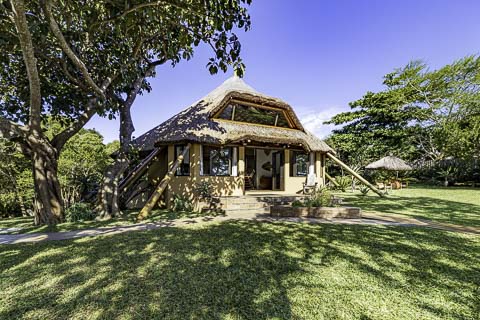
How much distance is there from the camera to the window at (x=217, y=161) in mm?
11453

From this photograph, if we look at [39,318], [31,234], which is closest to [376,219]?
[39,318]

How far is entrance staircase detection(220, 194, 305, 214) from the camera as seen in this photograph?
32.9ft

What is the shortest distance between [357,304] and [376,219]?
20.5 feet

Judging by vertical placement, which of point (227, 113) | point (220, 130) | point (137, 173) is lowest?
point (137, 173)

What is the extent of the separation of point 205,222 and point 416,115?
2994 cm

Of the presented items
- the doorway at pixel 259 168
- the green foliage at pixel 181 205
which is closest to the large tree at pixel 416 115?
the doorway at pixel 259 168

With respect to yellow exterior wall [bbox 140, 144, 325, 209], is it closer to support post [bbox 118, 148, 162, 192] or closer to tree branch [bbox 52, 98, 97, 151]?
support post [bbox 118, 148, 162, 192]

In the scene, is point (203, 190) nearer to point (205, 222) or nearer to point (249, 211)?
point (249, 211)

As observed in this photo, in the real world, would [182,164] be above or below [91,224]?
above

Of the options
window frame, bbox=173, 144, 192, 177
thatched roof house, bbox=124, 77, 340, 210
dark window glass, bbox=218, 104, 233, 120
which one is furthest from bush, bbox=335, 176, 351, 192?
window frame, bbox=173, 144, 192, 177

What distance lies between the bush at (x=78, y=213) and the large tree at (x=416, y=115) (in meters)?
25.3

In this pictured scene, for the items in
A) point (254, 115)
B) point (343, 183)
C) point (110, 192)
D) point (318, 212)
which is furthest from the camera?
point (343, 183)

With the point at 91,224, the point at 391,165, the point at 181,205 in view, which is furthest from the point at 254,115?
the point at 391,165

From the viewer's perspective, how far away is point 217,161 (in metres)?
11.8
